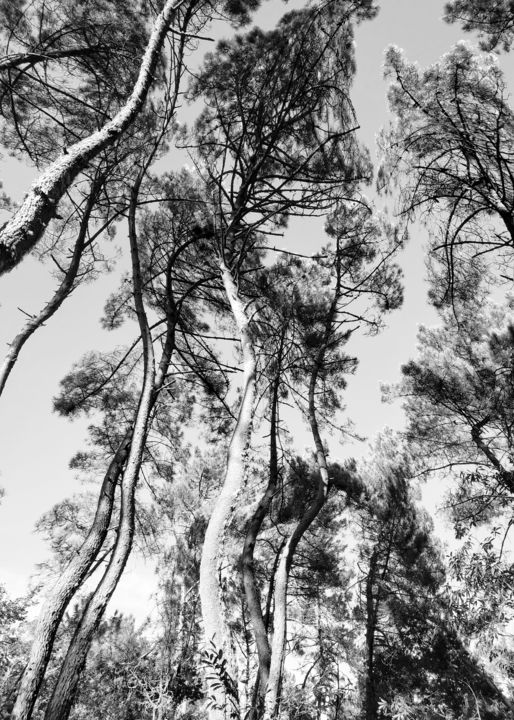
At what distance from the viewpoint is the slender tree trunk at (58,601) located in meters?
3.66

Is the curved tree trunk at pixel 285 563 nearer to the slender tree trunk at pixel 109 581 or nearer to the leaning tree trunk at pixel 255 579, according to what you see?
the leaning tree trunk at pixel 255 579

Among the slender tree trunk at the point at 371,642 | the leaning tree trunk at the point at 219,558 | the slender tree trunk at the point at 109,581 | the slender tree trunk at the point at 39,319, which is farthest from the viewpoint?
the slender tree trunk at the point at 371,642

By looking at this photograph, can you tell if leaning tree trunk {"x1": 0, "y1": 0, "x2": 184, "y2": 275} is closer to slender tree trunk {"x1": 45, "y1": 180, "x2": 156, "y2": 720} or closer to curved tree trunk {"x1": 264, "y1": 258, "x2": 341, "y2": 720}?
slender tree trunk {"x1": 45, "y1": 180, "x2": 156, "y2": 720}

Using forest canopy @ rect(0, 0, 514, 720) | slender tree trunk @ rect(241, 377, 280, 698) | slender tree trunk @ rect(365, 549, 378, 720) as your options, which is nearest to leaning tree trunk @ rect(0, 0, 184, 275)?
forest canopy @ rect(0, 0, 514, 720)

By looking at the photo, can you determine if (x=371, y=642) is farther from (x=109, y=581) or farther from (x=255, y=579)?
(x=109, y=581)

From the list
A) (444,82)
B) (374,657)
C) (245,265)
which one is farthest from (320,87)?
(374,657)

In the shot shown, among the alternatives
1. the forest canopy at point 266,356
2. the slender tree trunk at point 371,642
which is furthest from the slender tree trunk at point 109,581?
the slender tree trunk at point 371,642

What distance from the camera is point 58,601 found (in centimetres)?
413

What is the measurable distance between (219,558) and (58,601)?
2.75 metres

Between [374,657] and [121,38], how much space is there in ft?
46.0

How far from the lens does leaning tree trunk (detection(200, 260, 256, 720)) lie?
201 centimetres

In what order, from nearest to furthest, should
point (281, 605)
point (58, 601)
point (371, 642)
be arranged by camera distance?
point (58, 601) → point (281, 605) → point (371, 642)

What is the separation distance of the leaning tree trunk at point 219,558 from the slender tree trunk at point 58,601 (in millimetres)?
2324

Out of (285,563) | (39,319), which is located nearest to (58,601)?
(285,563)
